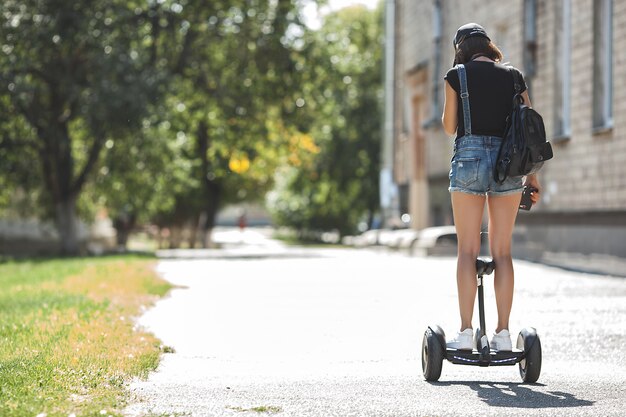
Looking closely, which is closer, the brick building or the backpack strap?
the backpack strap

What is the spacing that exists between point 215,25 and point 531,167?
2805 centimetres

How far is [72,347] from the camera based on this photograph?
7.93 metres

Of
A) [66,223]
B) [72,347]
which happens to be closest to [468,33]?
[72,347]

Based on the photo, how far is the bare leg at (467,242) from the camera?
690 centimetres


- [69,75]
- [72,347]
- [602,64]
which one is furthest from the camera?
[69,75]

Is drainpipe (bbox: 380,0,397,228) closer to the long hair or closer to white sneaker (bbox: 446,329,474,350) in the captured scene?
the long hair

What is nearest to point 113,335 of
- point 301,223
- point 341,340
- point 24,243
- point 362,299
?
point 341,340

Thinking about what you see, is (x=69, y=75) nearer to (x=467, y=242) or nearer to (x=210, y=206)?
(x=210, y=206)

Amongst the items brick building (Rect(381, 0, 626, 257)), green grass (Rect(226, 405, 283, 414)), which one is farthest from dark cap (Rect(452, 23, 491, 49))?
brick building (Rect(381, 0, 626, 257))

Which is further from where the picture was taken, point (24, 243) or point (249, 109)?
point (24, 243)

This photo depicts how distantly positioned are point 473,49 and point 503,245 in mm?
1046

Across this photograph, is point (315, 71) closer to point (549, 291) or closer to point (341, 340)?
point (549, 291)

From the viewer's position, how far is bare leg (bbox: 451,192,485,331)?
6.90 metres

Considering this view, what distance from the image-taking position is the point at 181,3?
3297cm
